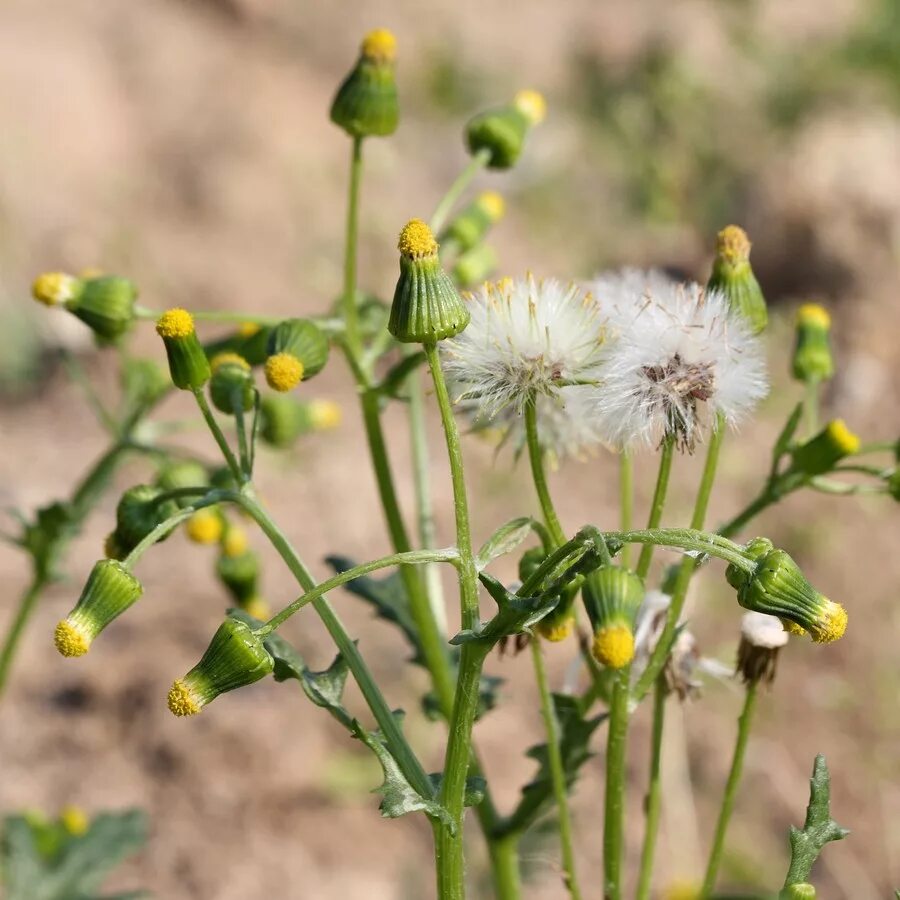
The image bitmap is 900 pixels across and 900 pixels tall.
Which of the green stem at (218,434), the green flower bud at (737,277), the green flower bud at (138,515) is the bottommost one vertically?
the green flower bud at (138,515)

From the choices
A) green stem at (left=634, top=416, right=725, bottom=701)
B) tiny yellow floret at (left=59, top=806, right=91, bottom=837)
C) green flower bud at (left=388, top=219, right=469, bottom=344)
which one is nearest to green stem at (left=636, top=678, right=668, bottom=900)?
green stem at (left=634, top=416, right=725, bottom=701)

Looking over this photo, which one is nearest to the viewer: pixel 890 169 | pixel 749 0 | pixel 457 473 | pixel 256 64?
pixel 457 473

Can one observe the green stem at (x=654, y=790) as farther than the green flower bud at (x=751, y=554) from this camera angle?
Yes

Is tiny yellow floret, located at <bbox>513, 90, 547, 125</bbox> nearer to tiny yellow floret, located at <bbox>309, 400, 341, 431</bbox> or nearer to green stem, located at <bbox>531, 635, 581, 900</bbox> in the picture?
tiny yellow floret, located at <bbox>309, 400, 341, 431</bbox>

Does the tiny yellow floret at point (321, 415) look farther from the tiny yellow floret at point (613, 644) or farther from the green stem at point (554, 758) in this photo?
the tiny yellow floret at point (613, 644)

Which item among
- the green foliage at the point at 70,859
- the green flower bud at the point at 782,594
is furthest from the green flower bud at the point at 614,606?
the green foliage at the point at 70,859

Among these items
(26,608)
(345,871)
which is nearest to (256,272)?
(345,871)

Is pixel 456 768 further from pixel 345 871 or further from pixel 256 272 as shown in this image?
pixel 256 272
